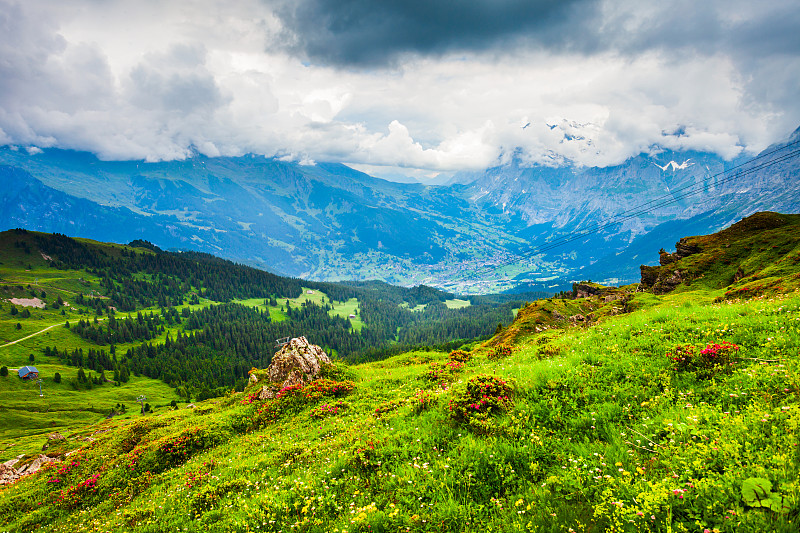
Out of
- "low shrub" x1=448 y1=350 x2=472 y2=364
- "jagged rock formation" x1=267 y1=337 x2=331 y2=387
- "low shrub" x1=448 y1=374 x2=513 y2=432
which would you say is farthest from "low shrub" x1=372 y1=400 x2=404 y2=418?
"jagged rock formation" x1=267 y1=337 x2=331 y2=387

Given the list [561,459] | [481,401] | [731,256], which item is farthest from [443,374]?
[731,256]

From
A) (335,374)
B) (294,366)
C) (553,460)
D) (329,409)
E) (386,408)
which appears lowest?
(335,374)

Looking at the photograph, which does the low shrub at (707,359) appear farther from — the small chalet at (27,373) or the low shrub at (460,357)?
the small chalet at (27,373)

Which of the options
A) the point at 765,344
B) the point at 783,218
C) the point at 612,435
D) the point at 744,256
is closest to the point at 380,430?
the point at 612,435

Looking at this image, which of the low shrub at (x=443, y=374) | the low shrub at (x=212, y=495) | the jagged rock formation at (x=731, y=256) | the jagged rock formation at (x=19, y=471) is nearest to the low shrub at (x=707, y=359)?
the low shrub at (x=443, y=374)

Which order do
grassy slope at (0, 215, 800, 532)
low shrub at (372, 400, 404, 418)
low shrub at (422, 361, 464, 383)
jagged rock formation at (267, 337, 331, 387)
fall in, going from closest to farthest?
1. grassy slope at (0, 215, 800, 532)
2. low shrub at (372, 400, 404, 418)
3. low shrub at (422, 361, 464, 383)
4. jagged rock formation at (267, 337, 331, 387)

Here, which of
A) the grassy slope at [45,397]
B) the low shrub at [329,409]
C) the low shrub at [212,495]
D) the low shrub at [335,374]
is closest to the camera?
the low shrub at [212,495]

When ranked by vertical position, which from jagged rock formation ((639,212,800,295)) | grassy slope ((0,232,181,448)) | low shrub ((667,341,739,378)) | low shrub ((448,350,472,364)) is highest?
jagged rock formation ((639,212,800,295))

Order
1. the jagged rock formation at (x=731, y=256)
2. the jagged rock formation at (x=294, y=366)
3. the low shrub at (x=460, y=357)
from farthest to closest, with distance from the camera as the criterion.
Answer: the jagged rock formation at (x=731, y=256) → the jagged rock formation at (x=294, y=366) → the low shrub at (x=460, y=357)

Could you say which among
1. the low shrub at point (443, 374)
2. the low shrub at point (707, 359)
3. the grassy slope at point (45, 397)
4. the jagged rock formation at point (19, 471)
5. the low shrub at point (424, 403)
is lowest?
the grassy slope at point (45, 397)

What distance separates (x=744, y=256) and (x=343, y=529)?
238 ft

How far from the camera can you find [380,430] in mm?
12211

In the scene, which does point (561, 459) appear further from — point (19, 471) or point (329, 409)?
point (19, 471)

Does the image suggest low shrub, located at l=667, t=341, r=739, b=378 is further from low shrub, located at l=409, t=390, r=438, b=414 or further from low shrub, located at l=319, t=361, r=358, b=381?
low shrub, located at l=319, t=361, r=358, b=381
